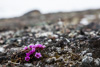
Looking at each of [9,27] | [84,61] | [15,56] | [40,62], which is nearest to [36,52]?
[40,62]

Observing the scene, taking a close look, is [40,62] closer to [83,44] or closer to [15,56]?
[15,56]

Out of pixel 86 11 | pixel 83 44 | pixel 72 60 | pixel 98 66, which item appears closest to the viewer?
pixel 98 66

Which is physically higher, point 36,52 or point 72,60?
point 36,52

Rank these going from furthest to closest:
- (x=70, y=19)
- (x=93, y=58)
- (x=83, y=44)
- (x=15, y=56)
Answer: (x=70, y=19) → (x=83, y=44) → (x=15, y=56) → (x=93, y=58)

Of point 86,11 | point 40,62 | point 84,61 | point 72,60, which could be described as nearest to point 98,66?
point 84,61

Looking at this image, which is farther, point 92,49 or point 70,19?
point 70,19

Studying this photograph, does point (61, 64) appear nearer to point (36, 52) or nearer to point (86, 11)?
point (36, 52)

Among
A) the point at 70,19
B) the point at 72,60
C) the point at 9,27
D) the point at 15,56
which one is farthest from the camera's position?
the point at 70,19

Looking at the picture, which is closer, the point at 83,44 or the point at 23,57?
the point at 23,57

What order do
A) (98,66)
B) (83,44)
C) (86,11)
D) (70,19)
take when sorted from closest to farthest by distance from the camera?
1. (98,66)
2. (83,44)
3. (70,19)
4. (86,11)
